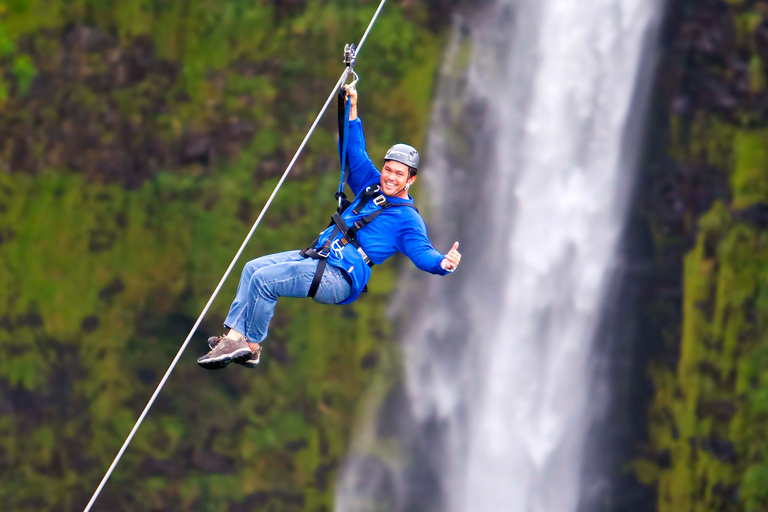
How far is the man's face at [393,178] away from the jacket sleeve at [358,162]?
0.25 metres

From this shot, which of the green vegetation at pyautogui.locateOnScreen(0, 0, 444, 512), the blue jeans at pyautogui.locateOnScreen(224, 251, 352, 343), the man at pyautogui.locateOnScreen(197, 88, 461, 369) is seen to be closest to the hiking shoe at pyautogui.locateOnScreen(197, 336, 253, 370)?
the man at pyautogui.locateOnScreen(197, 88, 461, 369)

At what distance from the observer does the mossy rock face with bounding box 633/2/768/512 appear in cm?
1534

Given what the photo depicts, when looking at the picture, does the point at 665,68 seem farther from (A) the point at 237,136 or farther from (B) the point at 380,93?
(A) the point at 237,136

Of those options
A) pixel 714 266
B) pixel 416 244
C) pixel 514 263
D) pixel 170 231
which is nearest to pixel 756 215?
pixel 714 266

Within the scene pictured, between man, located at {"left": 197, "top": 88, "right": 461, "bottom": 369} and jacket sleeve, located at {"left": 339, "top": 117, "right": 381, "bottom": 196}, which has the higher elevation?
jacket sleeve, located at {"left": 339, "top": 117, "right": 381, "bottom": 196}

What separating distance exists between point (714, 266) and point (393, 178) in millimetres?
11055

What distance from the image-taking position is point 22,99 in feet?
49.3

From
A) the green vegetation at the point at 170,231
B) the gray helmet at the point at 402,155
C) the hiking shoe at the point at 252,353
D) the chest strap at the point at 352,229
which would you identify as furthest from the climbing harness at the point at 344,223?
the green vegetation at the point at 170,231

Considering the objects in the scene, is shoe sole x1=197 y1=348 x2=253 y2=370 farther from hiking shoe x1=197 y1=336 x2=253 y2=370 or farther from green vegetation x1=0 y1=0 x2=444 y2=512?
green vegetation x1=0 y1=0 x2=444 y2=512

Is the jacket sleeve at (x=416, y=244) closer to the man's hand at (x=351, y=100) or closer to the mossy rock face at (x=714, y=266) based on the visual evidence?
the man's hand at (x=351, y=100)

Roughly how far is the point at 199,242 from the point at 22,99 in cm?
402

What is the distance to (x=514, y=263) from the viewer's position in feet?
57.7

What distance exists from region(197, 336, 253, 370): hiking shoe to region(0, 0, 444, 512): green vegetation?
9495 mm

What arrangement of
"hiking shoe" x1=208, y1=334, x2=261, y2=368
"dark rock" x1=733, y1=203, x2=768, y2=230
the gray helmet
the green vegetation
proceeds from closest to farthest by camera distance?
the gray helmet < "hiking shoe" x1=208, y1=334, x2=261, y2=368 < the green vegetation < "dark rock" x1=733, y1=203, x2=768, y2=230
